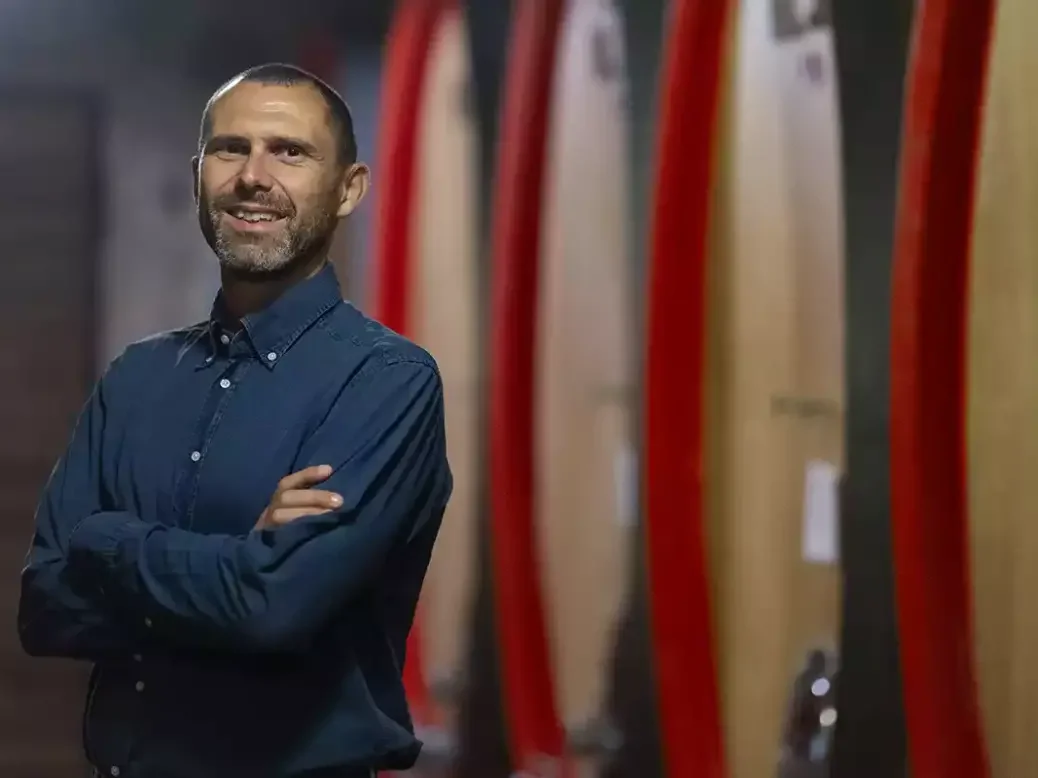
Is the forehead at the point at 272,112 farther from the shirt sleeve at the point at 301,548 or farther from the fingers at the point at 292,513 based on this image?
the fingers at the point at 292,513

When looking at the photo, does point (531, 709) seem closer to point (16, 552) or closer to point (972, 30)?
point (972, 30)

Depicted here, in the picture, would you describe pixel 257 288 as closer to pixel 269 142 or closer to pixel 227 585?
pixel 269 142

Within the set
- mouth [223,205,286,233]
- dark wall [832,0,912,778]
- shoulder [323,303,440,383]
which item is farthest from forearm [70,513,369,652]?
dark wall [832,0,912,778]

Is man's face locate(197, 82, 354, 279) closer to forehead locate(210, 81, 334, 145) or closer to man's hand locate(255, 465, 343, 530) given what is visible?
forehead locate(210, 81, 334, 145)

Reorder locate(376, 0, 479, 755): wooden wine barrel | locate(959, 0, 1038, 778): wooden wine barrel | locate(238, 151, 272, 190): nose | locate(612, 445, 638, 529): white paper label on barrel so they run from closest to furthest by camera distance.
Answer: locate(959, 0, 1038, 778): wooden wine barrel, locate(238, 151, 272, 190): nose, locate(612, 445, 638, 529): white paper label on barrel, locate(376, 0, 479, 755): wooden wine barrel

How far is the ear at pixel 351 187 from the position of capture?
1.33 metres

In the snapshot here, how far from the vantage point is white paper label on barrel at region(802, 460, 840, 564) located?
142 cm

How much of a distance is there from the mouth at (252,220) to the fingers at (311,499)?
0.25 metres

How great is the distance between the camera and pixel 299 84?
4.22 ft

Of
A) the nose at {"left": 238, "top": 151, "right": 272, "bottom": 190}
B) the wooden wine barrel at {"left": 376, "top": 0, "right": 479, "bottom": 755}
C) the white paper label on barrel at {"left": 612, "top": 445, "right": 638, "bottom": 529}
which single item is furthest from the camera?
the wooden wine barrel at {"left": 376, "top": 0, "right": 479, "bottom": 755}

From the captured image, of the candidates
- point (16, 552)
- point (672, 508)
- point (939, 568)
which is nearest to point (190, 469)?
point (672, 508)

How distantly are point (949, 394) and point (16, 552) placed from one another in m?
2.71

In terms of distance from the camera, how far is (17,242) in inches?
133

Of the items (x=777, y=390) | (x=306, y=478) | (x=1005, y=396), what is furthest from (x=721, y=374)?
(x=306, y=478)
